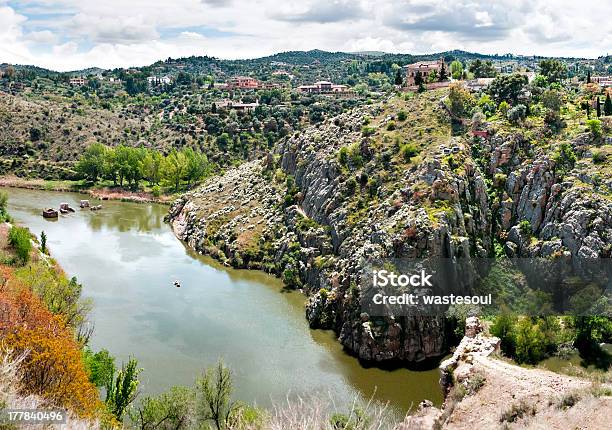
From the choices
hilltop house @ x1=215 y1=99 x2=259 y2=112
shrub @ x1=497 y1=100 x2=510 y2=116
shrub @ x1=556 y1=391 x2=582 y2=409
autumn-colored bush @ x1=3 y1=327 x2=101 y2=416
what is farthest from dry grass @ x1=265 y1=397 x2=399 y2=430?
hilltop house @ x1=215 y1=99 x2=259 y2=112

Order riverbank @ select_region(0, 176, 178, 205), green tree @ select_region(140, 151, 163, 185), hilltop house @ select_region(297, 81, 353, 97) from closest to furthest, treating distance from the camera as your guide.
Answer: riverbank @ select_region(0, 176, 178, 205) < green tree @ select_region(140, 151, 163, 185) < hilltop house @ select_region(297, 81, 353, 97)

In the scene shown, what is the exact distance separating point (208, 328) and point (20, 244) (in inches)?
868

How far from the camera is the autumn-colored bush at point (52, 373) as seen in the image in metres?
31.0

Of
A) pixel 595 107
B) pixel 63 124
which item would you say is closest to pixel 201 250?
pixel 595 107

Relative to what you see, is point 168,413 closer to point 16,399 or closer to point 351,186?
point 16,399

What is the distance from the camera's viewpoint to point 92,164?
124 m

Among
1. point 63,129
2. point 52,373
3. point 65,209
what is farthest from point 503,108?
point 63,129

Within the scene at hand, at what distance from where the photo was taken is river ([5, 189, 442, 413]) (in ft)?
145

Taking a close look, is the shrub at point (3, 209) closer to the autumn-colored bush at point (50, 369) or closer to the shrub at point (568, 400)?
the autumn-colored bush at point (50, 369)

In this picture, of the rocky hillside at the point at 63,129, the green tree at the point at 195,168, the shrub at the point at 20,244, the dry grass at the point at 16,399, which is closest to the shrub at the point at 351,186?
the shrub at the point at 20,244

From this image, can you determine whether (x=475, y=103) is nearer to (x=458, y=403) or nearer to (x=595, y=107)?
(x=595, y=107)

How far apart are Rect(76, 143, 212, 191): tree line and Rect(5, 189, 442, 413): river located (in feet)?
114

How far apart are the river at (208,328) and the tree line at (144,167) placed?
34667mm

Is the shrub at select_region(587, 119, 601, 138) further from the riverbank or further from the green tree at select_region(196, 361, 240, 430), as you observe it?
the riverbank
